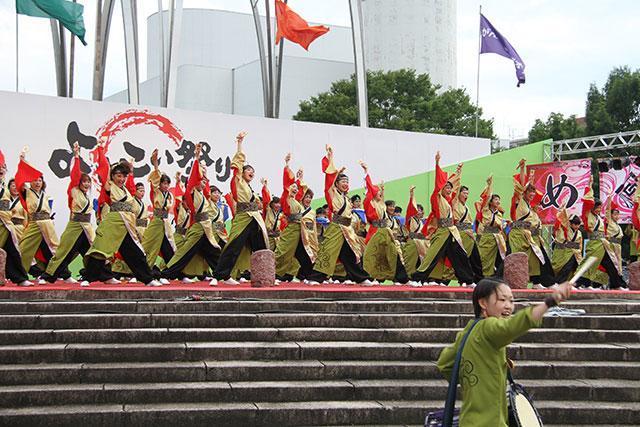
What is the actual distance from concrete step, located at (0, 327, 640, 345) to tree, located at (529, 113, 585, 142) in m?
21.9

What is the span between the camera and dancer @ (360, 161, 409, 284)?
10875 millimetres

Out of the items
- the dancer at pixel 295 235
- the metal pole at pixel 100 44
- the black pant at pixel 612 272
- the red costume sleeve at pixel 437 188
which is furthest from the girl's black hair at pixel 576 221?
the metal pole at pixel 100 44

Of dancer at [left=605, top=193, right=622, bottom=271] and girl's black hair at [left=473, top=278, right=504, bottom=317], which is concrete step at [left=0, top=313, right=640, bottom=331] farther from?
dancer at [left=605, top=193, right=622, bottom=271]

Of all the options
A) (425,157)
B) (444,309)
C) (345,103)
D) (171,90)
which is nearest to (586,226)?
(425,157)

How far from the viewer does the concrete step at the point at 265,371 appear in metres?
5.61

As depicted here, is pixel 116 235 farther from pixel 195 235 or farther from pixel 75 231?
pixel 195 235

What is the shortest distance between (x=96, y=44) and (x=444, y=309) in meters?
11.0

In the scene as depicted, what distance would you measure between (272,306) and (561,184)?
9268 millimetres

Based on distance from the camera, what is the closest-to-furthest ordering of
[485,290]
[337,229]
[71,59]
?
[485,290]
[337,229]
[71,59]

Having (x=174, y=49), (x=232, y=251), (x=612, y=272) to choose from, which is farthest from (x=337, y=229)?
(x=174, y=49)

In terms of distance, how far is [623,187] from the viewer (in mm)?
14852

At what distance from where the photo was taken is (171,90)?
15414 millimetres

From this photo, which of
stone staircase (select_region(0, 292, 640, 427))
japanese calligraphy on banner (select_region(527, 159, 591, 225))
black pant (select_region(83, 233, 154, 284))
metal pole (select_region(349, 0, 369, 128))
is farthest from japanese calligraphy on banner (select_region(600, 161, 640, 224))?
black pant (select_region(83, 233, 154, 284))

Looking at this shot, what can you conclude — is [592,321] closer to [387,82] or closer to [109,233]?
[109,233]
